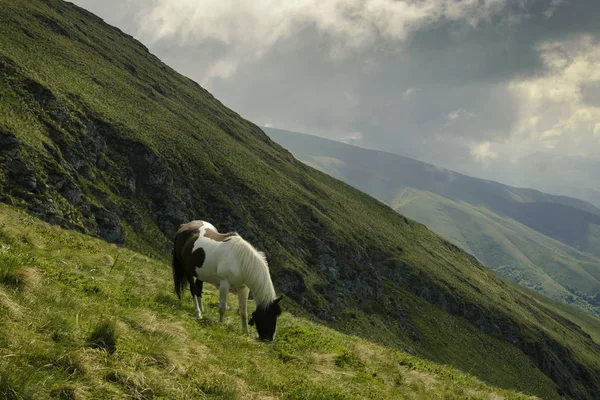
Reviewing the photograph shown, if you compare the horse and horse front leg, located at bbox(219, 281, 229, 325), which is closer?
the horse

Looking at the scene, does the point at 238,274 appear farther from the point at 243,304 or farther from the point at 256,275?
the point at 243,304

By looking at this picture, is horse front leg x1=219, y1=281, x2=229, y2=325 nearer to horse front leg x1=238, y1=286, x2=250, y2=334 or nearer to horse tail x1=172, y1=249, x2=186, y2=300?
horse front leg x1=238, y1=286, x2=250, y2=334

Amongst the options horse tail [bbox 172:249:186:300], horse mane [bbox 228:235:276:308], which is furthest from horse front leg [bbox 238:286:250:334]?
horse tail [bbox 172:249:186:300]

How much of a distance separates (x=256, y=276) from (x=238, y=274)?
61 cm

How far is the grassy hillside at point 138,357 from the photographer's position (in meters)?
5.62

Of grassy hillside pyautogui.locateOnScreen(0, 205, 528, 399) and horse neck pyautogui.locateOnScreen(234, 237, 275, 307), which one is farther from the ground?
horse neck pyautogui.locateOnScreen(234, 237, 275, 307)

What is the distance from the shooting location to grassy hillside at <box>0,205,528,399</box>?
18.4ft

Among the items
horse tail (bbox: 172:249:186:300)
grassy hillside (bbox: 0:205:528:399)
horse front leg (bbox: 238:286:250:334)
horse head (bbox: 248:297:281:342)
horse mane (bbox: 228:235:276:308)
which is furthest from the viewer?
horse tail (bbox: 172:249:186:300)

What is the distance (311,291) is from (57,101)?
1948 inches

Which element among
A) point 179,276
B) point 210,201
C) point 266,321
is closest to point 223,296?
point 266,321

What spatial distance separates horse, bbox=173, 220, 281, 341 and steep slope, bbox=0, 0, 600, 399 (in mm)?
29490

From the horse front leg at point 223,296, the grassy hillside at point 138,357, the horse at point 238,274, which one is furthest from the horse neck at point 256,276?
the grassy hillside at point 138,357

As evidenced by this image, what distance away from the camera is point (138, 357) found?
6.74 meters

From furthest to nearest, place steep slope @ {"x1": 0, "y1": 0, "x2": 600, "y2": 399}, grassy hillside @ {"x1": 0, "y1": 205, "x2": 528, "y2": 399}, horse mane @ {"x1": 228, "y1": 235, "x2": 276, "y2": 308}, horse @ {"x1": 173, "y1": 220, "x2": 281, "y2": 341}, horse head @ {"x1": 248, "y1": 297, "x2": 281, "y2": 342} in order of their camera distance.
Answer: steep slope @ {"x1": 0, "y1": 0, "x2": 600, "y2": 399} < horse mane @ {"x1": 228, "y1": 235, "x2": 276, "y2": 308} < horse @ {"x1": 173, "y1": 220, "x2": 281, "y2": 341} < horse head @ {"x1": 248, "y1": 297, "x2": 281, "y2": 342} < grassy hillside @ {"x1": 0, "y1": 205, "x2": 528, "y2": 399}
